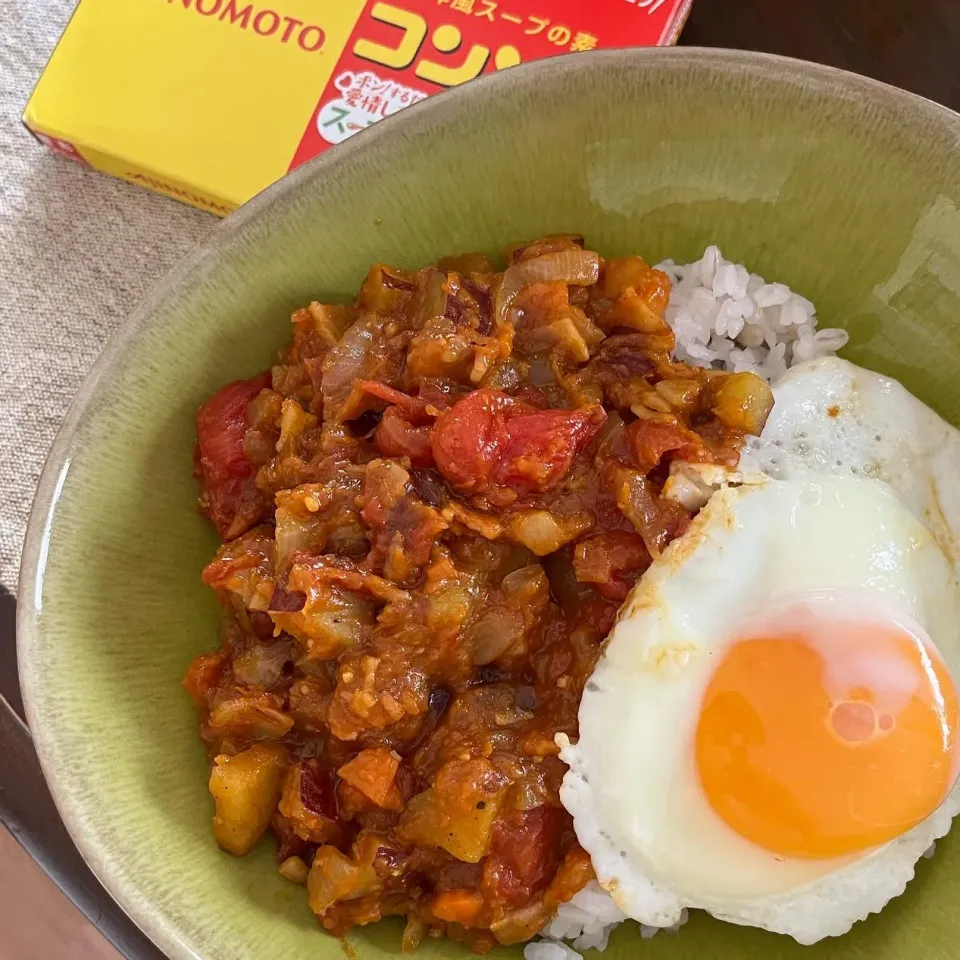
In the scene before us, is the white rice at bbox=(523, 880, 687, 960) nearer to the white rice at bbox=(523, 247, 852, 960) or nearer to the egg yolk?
the egg yolk

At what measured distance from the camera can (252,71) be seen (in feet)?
7.97

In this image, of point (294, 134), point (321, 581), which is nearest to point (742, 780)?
point (321, 581)

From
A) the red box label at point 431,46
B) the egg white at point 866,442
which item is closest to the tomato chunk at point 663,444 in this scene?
the egg white at point 866,442

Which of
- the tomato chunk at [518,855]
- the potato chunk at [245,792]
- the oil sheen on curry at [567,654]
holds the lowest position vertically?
the potato chunk at [245,792]

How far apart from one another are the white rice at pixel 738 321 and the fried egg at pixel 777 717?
360mm

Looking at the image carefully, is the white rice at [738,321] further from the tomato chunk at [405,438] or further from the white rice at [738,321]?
the tomato chunk at [405,438]

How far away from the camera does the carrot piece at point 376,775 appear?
64.9 inches

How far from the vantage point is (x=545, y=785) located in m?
1.70

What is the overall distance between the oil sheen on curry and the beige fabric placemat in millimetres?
979

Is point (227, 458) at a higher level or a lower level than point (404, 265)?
lower

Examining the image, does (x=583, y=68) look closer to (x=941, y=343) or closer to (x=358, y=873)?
(x=941, y=343)

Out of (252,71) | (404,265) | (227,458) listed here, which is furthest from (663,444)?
(252,71)

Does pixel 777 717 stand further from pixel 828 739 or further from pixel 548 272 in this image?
pixel 548 272

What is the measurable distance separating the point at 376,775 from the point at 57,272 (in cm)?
174
